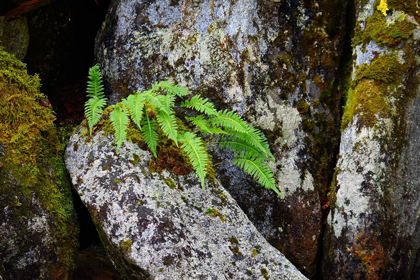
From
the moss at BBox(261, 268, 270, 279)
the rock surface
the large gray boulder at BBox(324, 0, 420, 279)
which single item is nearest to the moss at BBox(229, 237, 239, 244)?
the moss at BBox(261, 268, 270, 279)

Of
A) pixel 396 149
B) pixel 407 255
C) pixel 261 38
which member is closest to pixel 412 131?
pixel 396 149

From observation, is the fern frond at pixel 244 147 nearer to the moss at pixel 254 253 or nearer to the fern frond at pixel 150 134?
the fern frond at pixel 150 134

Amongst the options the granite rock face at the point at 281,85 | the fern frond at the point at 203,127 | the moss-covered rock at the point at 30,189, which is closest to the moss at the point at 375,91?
the granite rock face at the point at 281,85

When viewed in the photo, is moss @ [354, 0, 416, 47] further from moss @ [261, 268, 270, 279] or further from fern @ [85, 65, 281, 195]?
moss @ [261, 268, 270, 279]

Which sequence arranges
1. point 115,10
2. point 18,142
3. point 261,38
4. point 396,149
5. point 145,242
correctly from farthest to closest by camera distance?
point 115,10 < point 261,38 < point 396,149 < point 18,142 < point 145,242

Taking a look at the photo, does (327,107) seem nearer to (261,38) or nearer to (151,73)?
(261,38)

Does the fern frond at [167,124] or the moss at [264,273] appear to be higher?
the fern frond at [167,124]

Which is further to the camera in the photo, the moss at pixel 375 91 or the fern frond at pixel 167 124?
the moss at pixel 375 91

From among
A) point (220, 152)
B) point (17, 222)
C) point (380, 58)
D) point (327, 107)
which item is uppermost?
point (380, 58)
